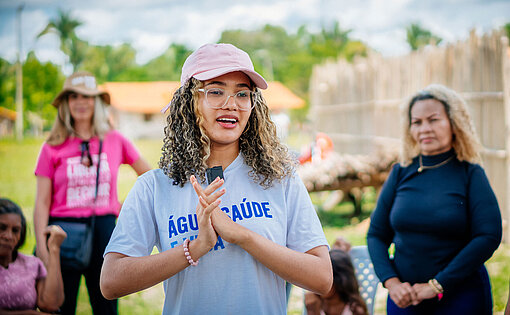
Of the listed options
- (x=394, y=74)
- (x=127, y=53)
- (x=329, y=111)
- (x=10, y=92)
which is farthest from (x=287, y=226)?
(x=127, y=53)

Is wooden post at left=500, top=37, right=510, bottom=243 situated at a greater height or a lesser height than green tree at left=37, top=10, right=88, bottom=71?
lesser

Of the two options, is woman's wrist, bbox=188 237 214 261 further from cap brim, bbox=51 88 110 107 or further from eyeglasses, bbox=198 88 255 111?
cap brim, bbox=51 88 110 107

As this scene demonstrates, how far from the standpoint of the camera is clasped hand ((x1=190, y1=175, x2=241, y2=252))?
5.25 ft

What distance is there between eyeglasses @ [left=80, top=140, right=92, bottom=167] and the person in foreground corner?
1.45 metres

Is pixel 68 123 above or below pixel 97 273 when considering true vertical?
above

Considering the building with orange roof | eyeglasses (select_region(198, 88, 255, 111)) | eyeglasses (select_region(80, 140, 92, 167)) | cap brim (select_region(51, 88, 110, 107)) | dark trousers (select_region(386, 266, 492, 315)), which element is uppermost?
the building with orange roof

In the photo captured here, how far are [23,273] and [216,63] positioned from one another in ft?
6.37

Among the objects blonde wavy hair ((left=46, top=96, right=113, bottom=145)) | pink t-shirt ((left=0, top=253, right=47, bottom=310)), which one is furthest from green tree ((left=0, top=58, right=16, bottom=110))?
pink t-shirt ((left=0, top=253, right=47, bottom=310))

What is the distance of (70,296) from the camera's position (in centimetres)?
312

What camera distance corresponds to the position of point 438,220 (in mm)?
2562

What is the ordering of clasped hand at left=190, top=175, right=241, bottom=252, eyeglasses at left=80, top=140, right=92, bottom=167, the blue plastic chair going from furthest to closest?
the blue plastic chair → eyeglasses at left=80, top=140, right=92, bottom=167 → clasped hand at left=190, top=175, right=241, bottom=252

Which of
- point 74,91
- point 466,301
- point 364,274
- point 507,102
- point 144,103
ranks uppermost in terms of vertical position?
point 144,103

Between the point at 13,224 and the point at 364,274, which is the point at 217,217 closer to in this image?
the point at 13,224

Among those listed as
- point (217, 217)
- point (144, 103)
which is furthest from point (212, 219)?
point (144, 103)
